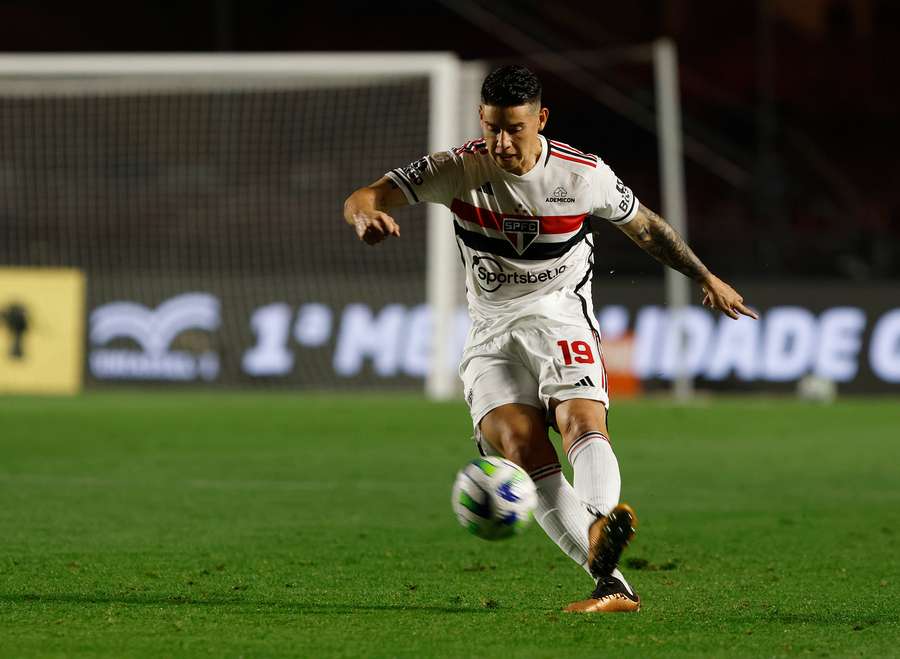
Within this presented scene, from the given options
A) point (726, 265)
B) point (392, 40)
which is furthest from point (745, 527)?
point (392, 40)

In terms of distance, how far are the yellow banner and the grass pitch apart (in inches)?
220

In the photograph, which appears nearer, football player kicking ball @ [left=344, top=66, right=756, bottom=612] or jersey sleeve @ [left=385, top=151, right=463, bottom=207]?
football player kicking ball @ [left=344, top=66, right=756, bottom=612]

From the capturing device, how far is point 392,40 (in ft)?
99.9

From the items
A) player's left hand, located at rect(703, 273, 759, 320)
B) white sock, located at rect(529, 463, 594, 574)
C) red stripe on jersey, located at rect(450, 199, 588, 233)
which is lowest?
white sock, located at rect(529, 463, 594, 574)

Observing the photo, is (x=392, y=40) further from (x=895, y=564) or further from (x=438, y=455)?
(x=895, y=564)

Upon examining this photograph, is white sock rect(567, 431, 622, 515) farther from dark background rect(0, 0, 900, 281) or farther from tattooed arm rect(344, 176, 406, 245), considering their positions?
dark background rect(0, 0, 900, 281)

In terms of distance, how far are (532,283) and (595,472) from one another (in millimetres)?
770

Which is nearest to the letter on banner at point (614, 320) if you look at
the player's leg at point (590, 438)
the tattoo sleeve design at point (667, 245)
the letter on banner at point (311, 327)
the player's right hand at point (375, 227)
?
the letter on banner at point (311, 327)

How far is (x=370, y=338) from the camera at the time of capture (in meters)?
19.5

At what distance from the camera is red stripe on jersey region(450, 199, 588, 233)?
17.8 feet

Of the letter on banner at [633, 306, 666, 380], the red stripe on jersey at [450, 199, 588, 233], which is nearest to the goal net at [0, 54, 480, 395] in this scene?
the letter on banner at [633, 306, 666, 380]

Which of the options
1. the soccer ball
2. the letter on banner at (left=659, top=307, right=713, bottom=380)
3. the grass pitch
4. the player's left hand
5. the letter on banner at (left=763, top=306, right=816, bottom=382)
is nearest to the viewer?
the grass pitch

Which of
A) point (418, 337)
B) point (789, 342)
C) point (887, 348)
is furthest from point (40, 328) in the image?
point (887, 348)

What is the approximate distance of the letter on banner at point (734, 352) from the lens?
19672mm
